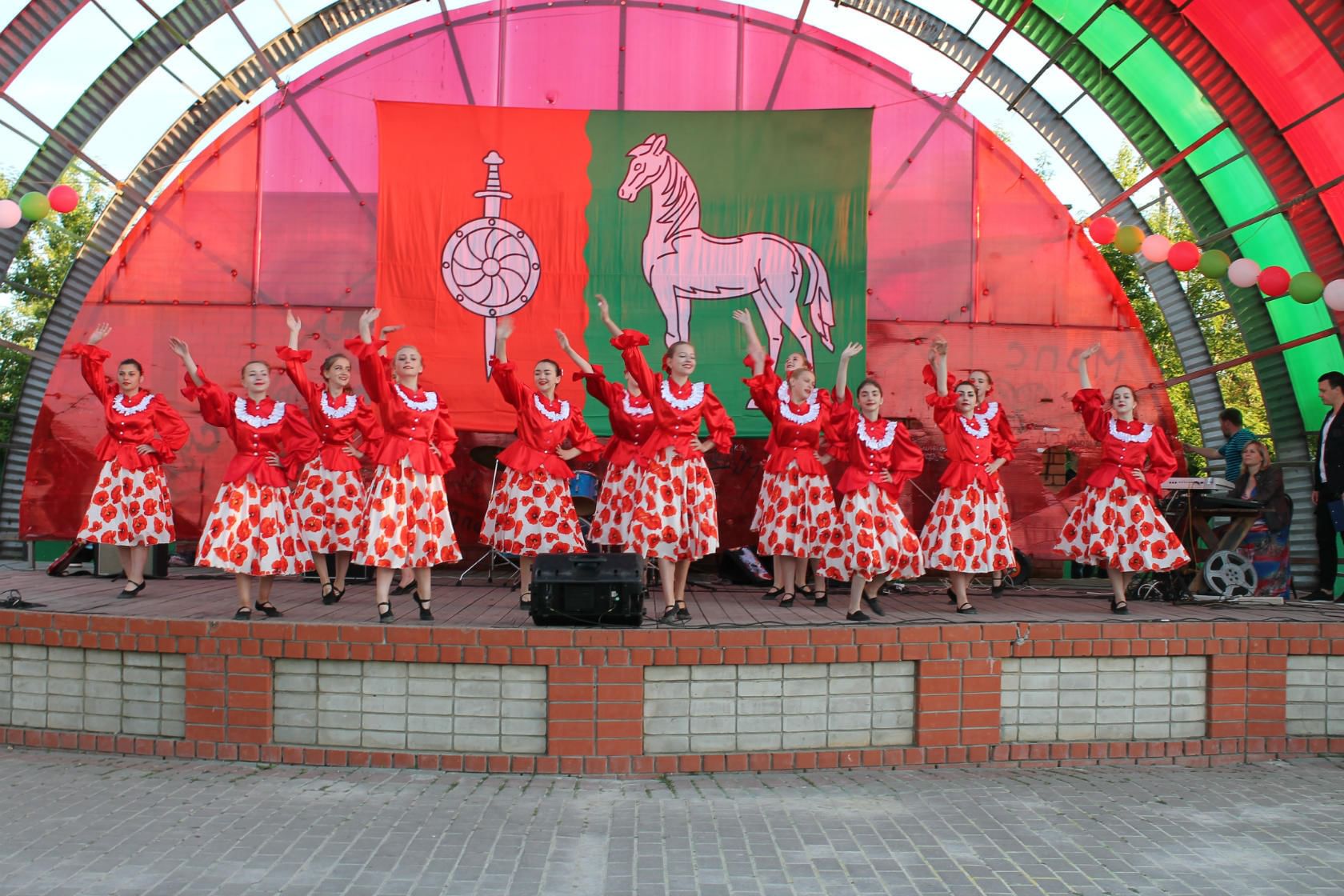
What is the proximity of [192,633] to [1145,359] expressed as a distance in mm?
7980

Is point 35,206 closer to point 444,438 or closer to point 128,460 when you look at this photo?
point 128,460

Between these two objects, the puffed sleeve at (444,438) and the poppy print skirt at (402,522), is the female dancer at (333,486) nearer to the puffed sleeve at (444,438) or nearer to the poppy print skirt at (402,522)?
the puffed sleeve at (444,438)

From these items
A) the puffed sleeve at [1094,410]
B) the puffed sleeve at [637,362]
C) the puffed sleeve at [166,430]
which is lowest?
the puffed sleeve at [166,430]

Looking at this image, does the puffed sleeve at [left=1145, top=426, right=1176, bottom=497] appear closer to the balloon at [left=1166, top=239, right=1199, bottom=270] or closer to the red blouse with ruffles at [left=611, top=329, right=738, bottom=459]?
the balloon at [left=1166, top=239, right=1199, bottom=270]

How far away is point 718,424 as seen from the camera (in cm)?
741

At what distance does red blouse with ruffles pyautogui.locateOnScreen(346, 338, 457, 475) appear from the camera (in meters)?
6.21

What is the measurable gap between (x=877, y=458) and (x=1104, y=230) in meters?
3.53

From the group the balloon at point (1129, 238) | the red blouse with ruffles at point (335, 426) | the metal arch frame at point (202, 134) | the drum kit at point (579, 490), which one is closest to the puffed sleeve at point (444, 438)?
the red blouse with ruffles at point (335, 426)

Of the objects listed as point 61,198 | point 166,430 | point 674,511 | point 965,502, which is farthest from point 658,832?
point 61,198

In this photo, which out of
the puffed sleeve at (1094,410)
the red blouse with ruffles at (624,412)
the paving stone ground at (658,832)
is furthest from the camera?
the puffed sleeve at (1094,410)

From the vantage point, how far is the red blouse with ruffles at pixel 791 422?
25.2ft

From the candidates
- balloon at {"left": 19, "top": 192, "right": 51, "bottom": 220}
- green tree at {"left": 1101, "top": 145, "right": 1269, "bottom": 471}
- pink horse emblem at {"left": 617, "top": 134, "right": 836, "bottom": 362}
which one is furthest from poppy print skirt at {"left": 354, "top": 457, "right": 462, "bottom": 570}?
green tree at {"left": 1101, "top": 145, "right": 1269, "bottom": 471}

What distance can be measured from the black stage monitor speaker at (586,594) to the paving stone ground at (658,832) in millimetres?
768

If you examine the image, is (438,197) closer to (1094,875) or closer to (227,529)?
(227,529)
